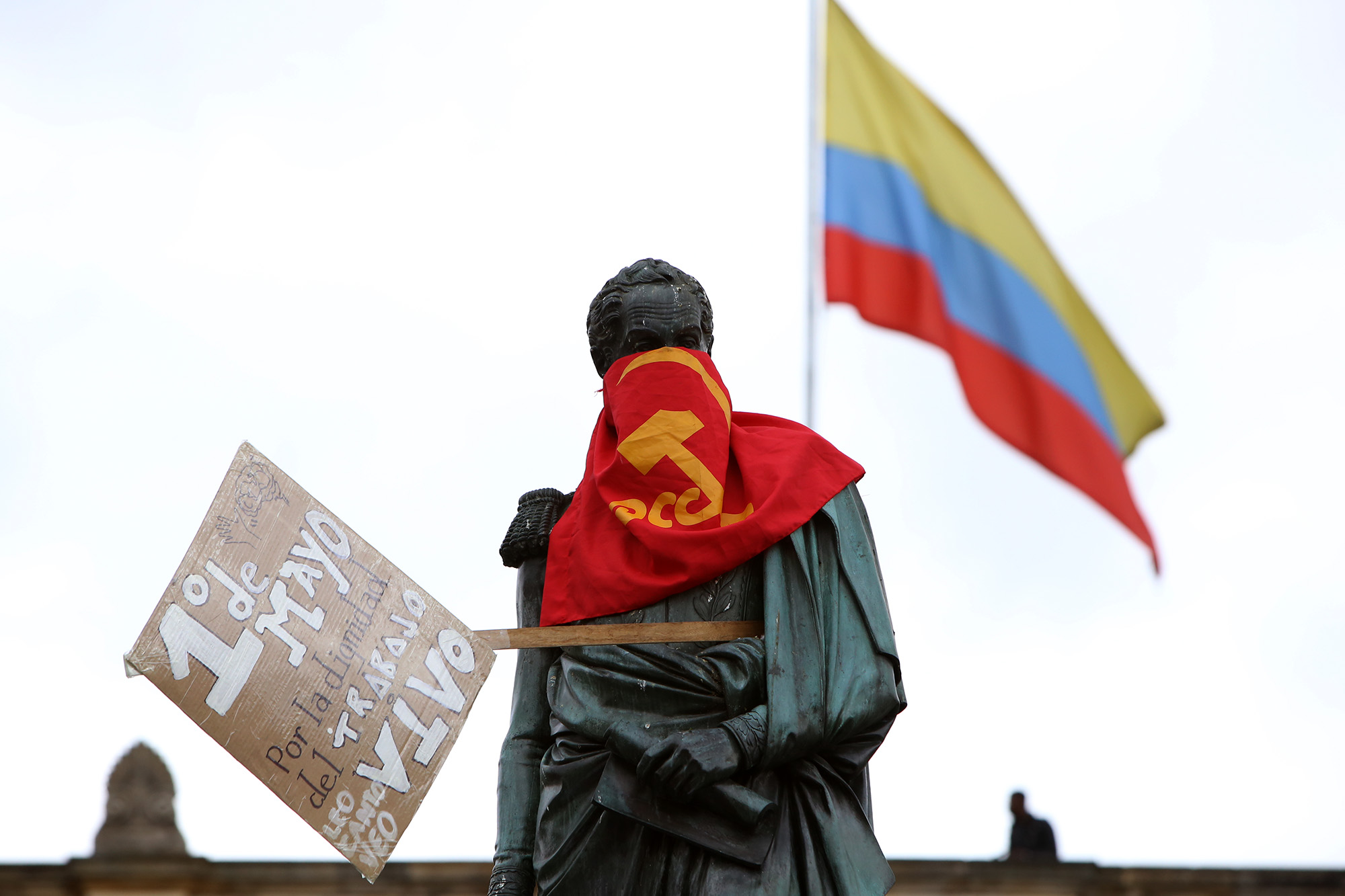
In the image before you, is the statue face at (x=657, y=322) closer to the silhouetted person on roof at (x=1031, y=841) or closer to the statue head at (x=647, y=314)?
the statue head at (x=647, y=314)

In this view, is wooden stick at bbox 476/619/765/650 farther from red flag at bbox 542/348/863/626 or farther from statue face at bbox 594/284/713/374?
statue face at bbox 594/284/713/374

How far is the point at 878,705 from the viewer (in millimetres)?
5648

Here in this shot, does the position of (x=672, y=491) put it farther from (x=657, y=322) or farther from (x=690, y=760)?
(x=690, y=760)

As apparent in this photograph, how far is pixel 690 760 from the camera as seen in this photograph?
17.5ft

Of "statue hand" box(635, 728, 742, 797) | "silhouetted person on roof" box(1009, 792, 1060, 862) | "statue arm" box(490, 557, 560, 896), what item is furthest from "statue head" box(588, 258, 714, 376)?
"silhouetted person on roof" box(1009, 792, 1060, 862)

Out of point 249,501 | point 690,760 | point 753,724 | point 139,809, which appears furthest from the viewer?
point 139,809

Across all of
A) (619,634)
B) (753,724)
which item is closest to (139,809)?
(619,634)

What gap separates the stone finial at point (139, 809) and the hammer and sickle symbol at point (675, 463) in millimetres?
18977

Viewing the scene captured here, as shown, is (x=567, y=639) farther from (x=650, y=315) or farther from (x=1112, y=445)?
(x=1112, y=445)

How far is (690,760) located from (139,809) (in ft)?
65.4

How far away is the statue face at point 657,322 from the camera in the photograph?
6.38 metres

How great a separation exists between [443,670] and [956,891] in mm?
18740

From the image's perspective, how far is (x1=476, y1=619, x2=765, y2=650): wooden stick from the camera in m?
5.65

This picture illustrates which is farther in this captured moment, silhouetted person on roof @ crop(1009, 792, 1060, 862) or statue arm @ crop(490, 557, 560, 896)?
silhouetted person on roof @ crop(1009, 792, 1060, 862)
